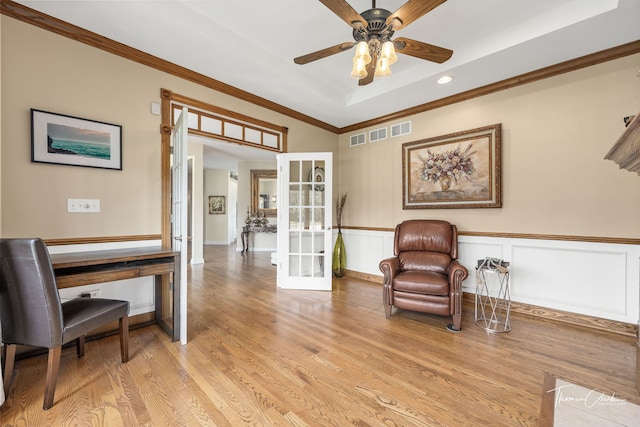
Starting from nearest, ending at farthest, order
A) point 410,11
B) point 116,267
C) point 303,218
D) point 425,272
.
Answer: point 410,11, point 116,267, point 425,272, point 303,218

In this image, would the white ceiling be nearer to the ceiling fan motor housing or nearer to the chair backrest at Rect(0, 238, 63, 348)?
the ceiling fan motor housing

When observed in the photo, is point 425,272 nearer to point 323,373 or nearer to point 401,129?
point 323,373

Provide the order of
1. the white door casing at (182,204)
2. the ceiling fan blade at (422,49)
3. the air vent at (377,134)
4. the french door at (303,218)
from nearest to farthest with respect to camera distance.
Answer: the ceiling fan blade at (422,49), the white door casing at (182,204), the french door at (303,218), the air vent at (377,134)

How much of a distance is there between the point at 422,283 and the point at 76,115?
351 cm

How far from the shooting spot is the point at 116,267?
204 centimetres

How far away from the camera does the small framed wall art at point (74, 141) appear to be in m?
2.09

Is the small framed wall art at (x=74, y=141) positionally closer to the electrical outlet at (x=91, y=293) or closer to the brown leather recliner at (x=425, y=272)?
the electrical outlet at (x=91, y=293)

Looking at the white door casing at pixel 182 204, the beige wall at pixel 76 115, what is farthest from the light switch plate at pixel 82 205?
the white door casing at pixel 182 204

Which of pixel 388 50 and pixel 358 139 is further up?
pixel 358 139

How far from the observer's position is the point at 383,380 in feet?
5.74

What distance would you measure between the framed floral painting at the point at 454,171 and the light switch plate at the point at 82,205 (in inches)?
143

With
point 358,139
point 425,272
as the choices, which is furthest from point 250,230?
point 425,272

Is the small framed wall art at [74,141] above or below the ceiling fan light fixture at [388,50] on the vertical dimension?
below

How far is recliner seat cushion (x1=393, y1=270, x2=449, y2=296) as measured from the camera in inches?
102
